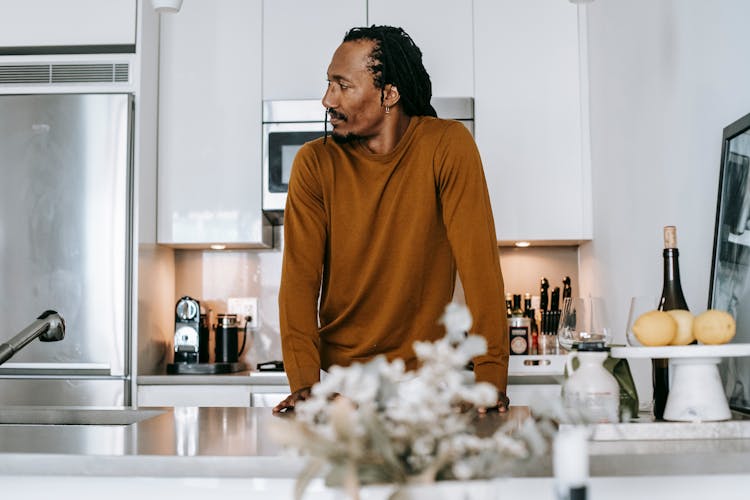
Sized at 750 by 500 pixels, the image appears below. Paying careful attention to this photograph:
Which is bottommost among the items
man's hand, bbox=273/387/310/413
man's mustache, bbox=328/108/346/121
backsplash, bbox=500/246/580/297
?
man's hand, bbox=273/387/310/413

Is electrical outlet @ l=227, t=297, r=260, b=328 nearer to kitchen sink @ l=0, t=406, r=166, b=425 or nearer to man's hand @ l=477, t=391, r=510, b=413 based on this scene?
kitchen sink @ l=0, t=406, r=166, b=425

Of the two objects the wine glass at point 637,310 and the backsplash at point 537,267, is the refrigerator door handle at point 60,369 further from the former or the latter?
the wine glass at point 637,310

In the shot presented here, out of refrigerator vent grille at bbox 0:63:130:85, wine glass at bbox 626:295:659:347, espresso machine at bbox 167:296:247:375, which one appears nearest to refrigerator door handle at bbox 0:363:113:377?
espresso machine at bbox 167:296:247:375

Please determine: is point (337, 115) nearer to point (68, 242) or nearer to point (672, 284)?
point (672, 284)

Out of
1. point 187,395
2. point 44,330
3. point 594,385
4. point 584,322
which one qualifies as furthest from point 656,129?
point 187,395

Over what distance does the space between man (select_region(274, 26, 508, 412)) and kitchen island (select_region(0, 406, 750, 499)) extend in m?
0.57

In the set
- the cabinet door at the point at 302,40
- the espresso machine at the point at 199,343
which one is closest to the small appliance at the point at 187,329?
the espresso machine at the point at 199,343

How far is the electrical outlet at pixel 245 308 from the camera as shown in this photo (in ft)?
12.1

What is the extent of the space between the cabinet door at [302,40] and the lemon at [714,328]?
92.6 inches

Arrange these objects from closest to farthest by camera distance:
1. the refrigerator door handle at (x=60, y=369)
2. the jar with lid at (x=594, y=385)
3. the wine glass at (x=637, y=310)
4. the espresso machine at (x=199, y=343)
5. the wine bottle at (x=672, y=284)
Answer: the jar with lid at (x=594, y=385)
the wine glass at (x=637, y=310)
the wine bottle at (x=672, y=284)
the refrigerator door handle at (x=60, y=369)
the espresso machine at (x=199, y=343)

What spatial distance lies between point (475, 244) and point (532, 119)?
69.1 inches

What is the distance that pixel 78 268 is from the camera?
314cm

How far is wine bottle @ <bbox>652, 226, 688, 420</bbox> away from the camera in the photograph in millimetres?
1444

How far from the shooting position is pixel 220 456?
46.1 inches
